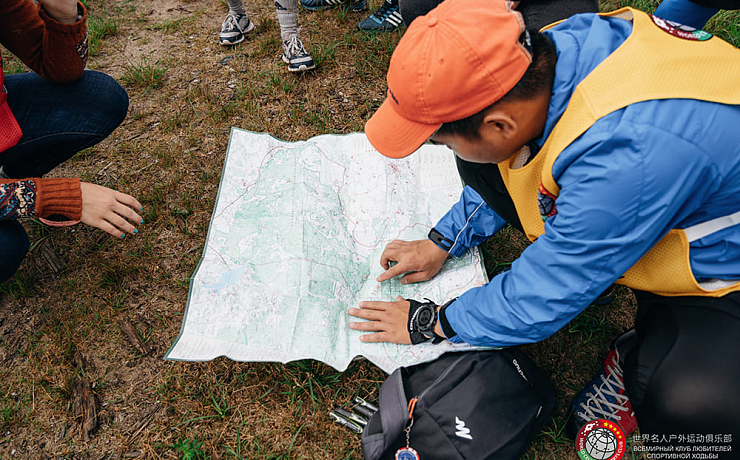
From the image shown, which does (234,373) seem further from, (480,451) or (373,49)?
(373,49)

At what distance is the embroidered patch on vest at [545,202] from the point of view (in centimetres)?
113

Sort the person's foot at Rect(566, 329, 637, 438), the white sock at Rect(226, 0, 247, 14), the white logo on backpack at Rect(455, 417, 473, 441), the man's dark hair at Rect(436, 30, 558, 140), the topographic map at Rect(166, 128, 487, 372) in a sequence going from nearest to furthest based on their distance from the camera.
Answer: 1. the man's dark hair at Rect(436, 30, 558, 140)
2. the white logo on backpack at Rect(455, 417, 473, 441)
3. the person's foot at Rect(566, 329, 637, 438)
4. the topographic map at Rect(166, 128, 487, 372)
5. the white sock at Rect(226, 0, 247, 14)

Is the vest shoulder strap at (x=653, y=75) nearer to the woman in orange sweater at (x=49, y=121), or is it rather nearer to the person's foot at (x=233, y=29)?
the woman in orange sweater at (x=49, y=121)

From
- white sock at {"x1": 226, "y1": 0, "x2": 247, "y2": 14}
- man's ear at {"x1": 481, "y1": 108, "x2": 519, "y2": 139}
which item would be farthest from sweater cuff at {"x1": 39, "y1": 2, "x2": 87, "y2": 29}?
man's ear at {"x1": 481, "y1": 108, "x2": 519, "y2": 139}

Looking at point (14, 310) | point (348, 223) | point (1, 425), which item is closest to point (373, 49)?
point (348, 223)

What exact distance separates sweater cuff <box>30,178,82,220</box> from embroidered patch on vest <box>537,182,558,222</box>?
1572 mm

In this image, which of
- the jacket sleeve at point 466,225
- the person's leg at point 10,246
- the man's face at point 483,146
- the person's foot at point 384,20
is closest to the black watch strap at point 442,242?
the jacket sleeve at point 466,225

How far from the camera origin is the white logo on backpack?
1.24m

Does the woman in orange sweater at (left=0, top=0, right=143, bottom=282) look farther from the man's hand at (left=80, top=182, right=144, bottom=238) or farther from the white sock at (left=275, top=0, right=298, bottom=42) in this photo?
the white sock at (left=275, top=0, right=298, bottom=42)

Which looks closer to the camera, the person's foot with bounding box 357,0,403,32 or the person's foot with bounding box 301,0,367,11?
the person's foot with bounding box 357,0,403,32

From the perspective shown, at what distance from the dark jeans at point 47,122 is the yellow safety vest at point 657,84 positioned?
179cm

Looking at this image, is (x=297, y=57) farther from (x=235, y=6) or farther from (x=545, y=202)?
(x=545, y=202)

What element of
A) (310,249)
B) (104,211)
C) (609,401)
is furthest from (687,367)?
(104,211)

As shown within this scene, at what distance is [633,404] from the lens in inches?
46.3
